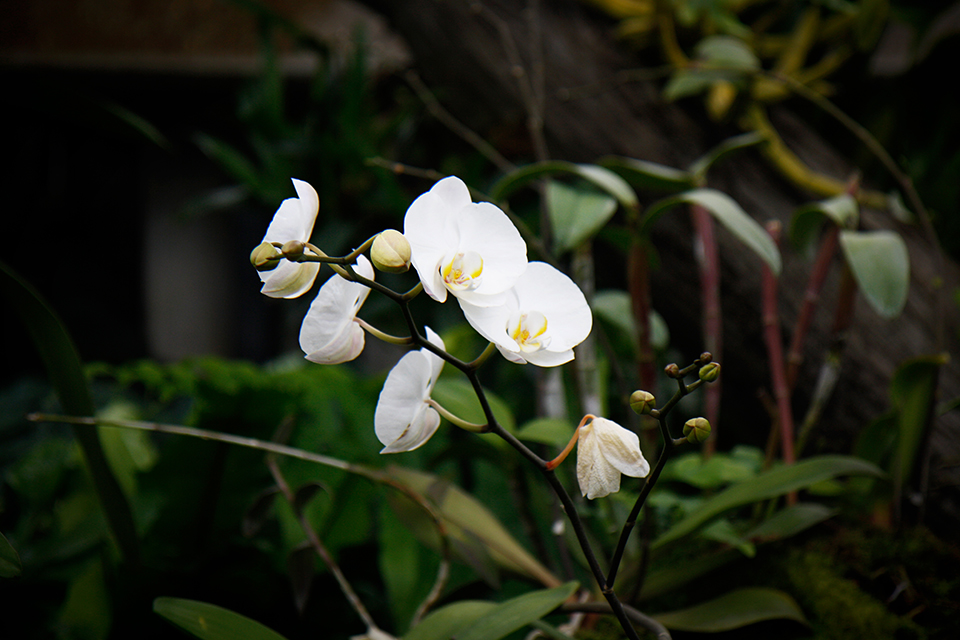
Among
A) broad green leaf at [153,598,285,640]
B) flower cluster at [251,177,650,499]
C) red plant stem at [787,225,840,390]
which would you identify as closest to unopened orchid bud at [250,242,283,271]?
flower cluster at [251,177,650,499]

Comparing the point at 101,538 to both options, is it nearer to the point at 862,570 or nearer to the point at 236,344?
the point at 862,570

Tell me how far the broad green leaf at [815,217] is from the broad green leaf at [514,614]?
0.40m

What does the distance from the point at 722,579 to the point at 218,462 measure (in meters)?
0.50

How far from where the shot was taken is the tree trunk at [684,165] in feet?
2.26

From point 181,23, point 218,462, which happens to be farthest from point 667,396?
point 181,23

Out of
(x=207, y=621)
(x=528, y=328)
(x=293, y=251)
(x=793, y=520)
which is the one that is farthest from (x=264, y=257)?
(x=793, y=520)

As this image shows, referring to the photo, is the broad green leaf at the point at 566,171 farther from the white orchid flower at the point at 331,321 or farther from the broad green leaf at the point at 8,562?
the broad green leaf at the point at 8,562

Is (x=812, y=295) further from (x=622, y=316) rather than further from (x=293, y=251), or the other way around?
(x=293, y=251)

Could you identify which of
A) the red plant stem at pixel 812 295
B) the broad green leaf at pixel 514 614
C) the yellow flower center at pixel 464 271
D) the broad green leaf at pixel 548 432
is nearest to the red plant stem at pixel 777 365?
the red plant stem at pixel 812 295

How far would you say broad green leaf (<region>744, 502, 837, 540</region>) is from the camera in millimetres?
441

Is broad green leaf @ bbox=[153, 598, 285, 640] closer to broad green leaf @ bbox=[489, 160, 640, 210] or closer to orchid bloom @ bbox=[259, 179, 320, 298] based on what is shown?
orchid bloom @ bbox=[259, 179, 320, 298]

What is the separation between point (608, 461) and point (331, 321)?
0.14m

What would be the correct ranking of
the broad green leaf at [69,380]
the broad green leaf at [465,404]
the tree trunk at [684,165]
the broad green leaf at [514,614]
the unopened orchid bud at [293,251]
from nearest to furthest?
the unopened orchid bud at [293,251]
the broad green leaf at [514,614]
the broad green leaf at [69,380]
the broad green leaf at [465,404]
the tree trunk at [684,165]

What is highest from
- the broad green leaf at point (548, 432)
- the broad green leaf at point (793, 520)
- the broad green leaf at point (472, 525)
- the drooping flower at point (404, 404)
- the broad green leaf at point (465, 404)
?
the drooping flower at point (404, 404)
